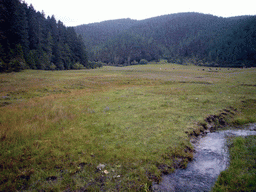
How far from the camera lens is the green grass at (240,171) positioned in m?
5.89

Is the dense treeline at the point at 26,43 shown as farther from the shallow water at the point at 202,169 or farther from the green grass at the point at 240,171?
the green grass at the point at 240,171

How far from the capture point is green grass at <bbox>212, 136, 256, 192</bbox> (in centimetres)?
589

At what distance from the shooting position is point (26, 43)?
50.4m

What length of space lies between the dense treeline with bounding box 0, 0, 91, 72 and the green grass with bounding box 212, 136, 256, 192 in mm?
49280

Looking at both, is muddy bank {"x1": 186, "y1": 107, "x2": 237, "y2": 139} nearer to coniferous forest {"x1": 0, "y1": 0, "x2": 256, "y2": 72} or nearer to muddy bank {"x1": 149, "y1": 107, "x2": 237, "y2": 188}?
muddy bank {"x1": 149, "y1": 107, "x2": 237, "y2": 188}

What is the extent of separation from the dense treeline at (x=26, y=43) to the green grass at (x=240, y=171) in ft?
162

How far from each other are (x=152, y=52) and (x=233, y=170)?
184 metres

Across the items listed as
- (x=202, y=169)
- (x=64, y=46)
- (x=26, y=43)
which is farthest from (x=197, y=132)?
(x=64, y=46)

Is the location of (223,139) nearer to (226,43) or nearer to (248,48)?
(248,48)

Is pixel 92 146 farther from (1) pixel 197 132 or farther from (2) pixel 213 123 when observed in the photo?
(2) pixel 213 123

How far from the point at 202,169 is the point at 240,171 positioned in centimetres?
166

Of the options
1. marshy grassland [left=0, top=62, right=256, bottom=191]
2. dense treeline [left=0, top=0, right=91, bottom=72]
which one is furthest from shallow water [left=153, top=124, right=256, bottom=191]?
dense treeline [left=0, top=0, right=91, bottom=72]

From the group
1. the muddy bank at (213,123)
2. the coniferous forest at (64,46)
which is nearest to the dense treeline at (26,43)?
the coniferous forest at (64,46)

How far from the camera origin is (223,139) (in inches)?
405
